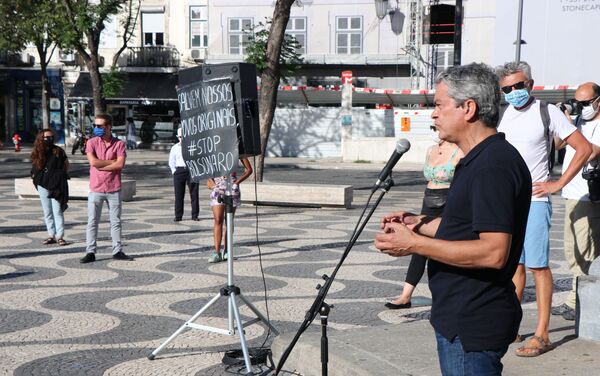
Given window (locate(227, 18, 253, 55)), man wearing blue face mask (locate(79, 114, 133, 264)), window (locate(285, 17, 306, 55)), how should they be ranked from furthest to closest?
window (locate(227, 18, 253, 55)) → window (locate(285, 17, 306, 55)) → man wearing blue face mask (locate(79, 114, 133, 264))

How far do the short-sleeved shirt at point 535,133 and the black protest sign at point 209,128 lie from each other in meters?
1.83

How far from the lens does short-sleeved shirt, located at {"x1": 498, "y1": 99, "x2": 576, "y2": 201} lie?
19.1ft

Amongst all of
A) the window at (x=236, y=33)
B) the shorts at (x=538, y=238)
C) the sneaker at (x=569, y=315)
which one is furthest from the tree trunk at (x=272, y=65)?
the window at (x=236, y=33)

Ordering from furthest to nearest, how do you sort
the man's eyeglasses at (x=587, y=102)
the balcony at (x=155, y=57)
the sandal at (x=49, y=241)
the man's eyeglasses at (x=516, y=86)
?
the balcony at (x=155, y=57)
the sandal at (x=49, y=241)
the man's eyeglasses at (x=587, y=102)
the man's eyeglasses at (x=516, y=86)

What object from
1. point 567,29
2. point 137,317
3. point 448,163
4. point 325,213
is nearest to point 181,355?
point 137,317

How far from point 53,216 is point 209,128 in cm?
583

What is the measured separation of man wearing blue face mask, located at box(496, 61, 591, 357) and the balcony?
3983 centimetres

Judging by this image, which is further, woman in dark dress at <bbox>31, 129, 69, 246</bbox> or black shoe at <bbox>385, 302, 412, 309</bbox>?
woman in dark dress at <bbox>31, 129, 69, 246</bbox>

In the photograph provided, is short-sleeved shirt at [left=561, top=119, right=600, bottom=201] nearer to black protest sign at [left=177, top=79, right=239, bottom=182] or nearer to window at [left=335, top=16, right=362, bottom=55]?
black protest sign at [left=177, top=79, right=239, bottom=182]

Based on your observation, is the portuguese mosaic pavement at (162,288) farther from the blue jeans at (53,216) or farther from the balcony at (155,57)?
the balcony at (155,57)

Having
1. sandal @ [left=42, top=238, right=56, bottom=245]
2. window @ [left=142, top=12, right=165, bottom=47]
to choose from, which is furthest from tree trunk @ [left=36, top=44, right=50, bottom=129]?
sandal @ [left=42, top=238, right=56, bottom=245]

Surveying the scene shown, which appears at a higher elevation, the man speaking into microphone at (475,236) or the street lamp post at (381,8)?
the street lamp post at (381,8)

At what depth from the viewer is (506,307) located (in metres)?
3.20

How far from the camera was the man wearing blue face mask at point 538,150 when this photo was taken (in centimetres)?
575
